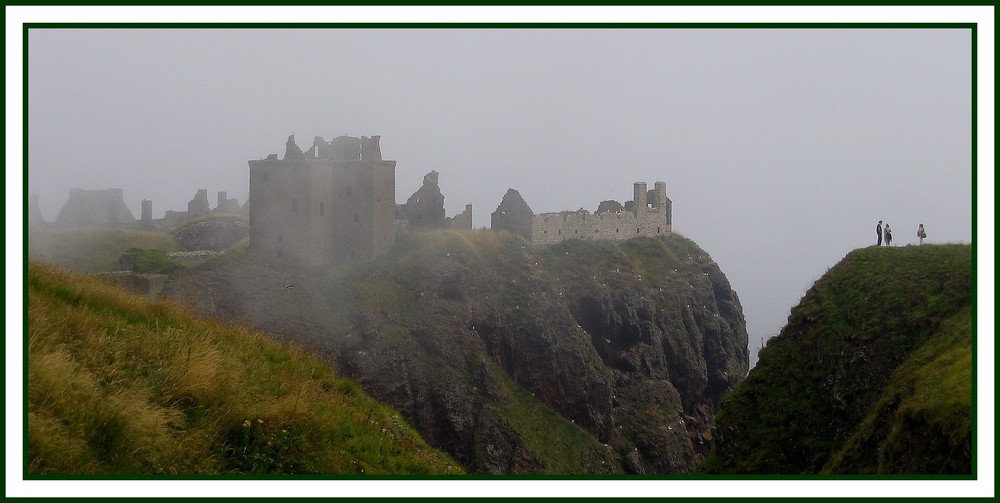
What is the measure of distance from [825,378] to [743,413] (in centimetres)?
183

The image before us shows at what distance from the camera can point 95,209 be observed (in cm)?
5050

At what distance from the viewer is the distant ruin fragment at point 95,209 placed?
161 feet

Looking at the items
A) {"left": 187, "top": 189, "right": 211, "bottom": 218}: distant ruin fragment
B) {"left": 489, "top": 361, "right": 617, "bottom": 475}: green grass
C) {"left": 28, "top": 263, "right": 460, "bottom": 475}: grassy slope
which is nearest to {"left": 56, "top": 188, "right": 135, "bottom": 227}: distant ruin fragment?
{"left": 187, "top": 189, "right": 211, "bottom": 218}: distant ruin fragment

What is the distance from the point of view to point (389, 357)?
112ft

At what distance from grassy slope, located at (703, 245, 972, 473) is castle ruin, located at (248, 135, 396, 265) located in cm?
2156

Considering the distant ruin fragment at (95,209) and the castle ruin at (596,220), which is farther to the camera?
the distant ruin fragment at (95,209)

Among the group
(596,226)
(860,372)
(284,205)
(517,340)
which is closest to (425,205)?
(284,205)

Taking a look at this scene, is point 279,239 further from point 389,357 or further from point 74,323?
point 74,323

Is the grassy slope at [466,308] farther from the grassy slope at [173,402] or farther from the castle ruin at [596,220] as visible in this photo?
the grassy slope at [173,402]

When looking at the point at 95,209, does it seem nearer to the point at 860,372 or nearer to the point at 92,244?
the point at 92,244

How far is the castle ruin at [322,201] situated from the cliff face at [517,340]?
1619 millimetres

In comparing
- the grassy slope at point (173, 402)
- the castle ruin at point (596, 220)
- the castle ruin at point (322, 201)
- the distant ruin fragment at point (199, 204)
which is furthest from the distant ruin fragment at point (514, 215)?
the grassy slope at point (173, 402)

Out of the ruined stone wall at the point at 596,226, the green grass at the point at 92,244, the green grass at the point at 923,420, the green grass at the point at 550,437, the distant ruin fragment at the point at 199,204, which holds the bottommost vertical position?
the green grass at the point at 550,437
